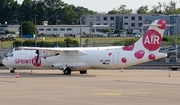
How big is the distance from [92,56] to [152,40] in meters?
4.99

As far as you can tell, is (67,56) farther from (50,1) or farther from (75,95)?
(50,1)

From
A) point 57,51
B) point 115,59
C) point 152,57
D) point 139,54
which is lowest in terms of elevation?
point 115,59

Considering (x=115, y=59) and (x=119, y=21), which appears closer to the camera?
(x=115, y=59)

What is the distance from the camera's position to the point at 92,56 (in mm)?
45312

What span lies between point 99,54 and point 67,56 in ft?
10.0

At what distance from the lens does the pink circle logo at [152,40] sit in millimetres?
43750

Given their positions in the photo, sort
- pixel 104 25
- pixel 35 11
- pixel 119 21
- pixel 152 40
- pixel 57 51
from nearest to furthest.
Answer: pixel 152 40, pixel 57 51, pixel 35 11, pixel 104 25, pixel 119 21

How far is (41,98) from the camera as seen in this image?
28203 millimetres

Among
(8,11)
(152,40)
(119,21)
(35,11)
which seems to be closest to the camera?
(152,40)

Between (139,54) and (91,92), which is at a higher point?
(139,54)

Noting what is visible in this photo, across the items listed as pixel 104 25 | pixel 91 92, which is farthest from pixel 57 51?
pixel 104 25

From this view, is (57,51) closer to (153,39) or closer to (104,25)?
(153,39)

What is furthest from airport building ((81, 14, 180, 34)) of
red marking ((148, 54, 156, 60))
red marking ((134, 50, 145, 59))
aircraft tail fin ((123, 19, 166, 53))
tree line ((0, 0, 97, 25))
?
red marking ((148, 54, 156, 60))

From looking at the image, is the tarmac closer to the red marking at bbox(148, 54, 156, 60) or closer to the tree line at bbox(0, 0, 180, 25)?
the red marking at bbox(148, 54, 156, 60)
